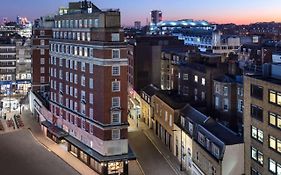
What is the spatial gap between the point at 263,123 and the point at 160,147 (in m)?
Result: 34.5

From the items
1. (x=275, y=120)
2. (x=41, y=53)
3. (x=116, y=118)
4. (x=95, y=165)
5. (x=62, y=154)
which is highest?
(x=41, y=53)

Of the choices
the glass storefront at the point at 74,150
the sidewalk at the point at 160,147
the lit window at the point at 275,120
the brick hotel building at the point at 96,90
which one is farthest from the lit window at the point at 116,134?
the lit window at the point at 275,120

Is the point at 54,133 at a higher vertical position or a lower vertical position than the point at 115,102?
lower

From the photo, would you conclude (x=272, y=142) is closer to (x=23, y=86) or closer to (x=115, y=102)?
(x=115, y=102)

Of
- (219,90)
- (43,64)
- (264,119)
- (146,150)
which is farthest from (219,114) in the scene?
(43,64)

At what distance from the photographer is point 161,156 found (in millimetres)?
76125

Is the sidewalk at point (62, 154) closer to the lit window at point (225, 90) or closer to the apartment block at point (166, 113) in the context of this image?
the apartment block at point (166, 113)

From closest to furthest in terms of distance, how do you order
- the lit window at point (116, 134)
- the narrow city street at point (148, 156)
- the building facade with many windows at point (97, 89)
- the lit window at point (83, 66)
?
1. the narrow city street at point (148, 156)
2. the building facade with many windows at point (97, 89)
3. the lit window at point (116, 134)
4. the lit window at point (83, 66)

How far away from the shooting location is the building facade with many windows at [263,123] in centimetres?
4753

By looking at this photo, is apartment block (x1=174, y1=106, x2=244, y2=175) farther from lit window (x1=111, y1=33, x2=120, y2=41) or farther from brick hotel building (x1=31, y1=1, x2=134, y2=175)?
lit window (x1=111, y1=33, x2=120, y2=41)

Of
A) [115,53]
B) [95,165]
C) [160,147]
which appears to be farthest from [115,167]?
[115,53]

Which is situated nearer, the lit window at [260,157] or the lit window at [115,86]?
the lit window at [260,157]

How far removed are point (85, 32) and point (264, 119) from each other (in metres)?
38.4

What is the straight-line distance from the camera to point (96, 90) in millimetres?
72938
